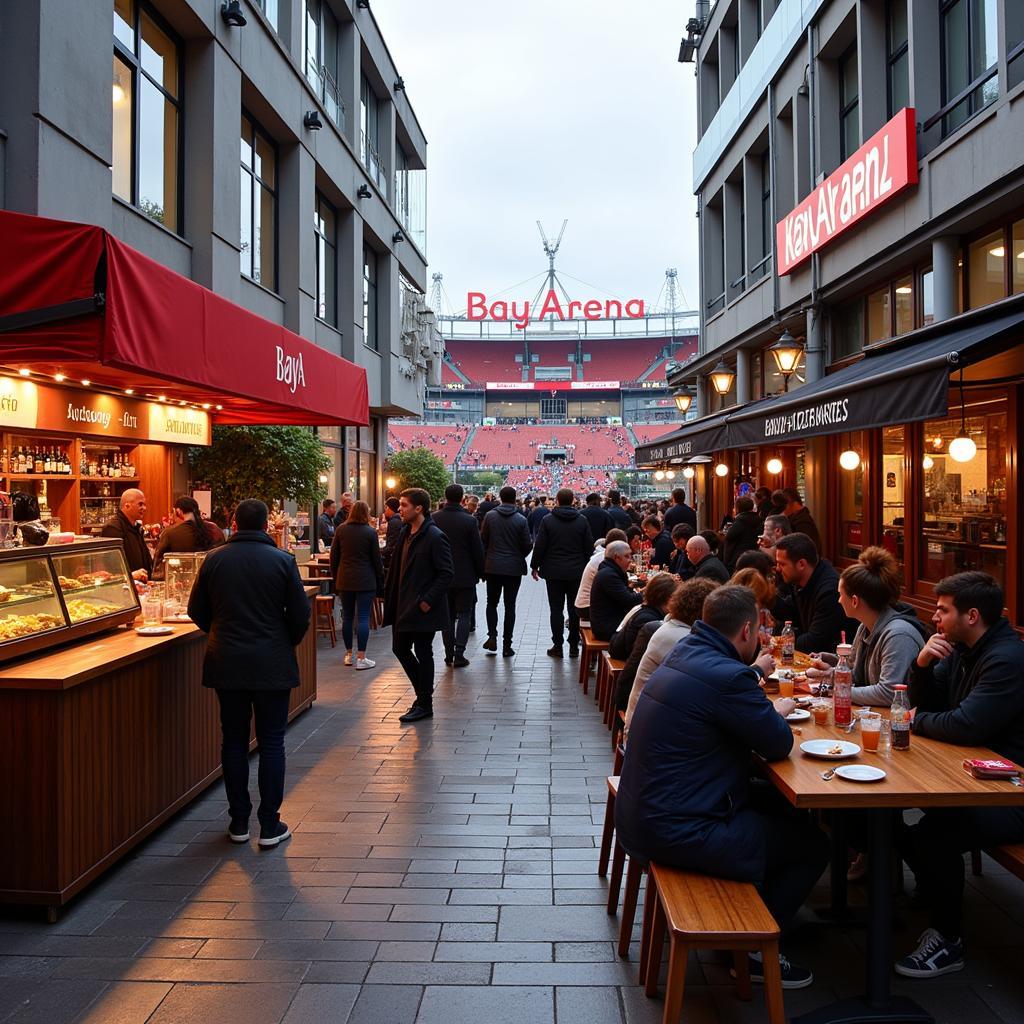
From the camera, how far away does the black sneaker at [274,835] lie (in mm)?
4754

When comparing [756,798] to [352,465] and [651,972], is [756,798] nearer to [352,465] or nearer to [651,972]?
[651,972]

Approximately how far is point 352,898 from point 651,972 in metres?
1.50

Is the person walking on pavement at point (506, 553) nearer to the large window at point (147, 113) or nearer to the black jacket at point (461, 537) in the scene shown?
the black jacket at point (461, 537)

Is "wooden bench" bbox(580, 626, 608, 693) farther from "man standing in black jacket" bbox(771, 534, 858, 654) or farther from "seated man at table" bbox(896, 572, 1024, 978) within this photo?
"seated man at table" bbox(896, 572, 1024, 978)

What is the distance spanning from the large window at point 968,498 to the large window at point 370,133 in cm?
1425

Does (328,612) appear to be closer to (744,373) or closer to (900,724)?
(900,724)

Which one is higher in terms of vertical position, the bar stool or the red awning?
the red awning

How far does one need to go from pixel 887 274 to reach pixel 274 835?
9322 millimetres

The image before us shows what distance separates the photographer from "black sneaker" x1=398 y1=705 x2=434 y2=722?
739 cm

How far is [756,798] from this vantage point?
404 centimetres

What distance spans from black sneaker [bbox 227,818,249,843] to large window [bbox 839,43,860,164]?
37.1ft

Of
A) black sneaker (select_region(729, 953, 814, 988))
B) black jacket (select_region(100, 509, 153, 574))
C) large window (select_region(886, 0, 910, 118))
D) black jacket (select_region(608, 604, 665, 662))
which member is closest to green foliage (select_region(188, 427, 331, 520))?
black jacket (select_region(100, 509, 153, 574))

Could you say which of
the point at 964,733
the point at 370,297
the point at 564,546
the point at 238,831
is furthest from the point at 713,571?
the point at 370,297

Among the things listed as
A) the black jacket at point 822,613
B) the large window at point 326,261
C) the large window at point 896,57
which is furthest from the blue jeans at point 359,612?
the large window at point 896,57
